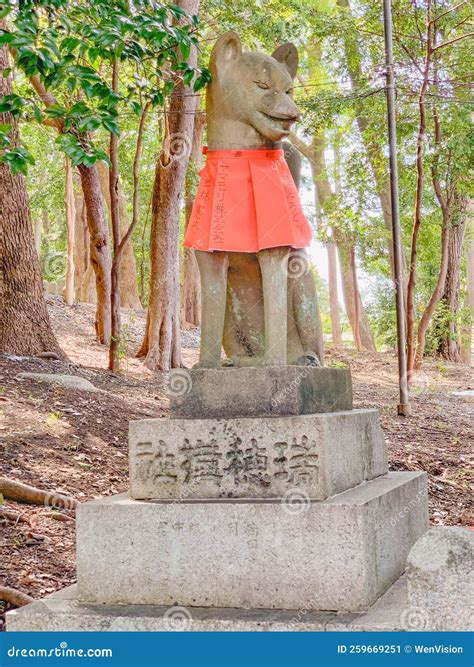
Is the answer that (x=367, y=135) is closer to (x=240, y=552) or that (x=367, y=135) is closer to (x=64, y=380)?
(x=64, y=380)

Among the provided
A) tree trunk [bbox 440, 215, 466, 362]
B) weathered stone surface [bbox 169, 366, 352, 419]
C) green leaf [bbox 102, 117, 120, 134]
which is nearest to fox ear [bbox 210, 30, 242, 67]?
green leaf [bbox 102, 117, 120, 134]

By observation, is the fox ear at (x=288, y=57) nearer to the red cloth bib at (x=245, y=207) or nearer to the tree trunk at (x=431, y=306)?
the red cloth bib at (x=245, y=207)

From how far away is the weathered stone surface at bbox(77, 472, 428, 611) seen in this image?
379 centimetres

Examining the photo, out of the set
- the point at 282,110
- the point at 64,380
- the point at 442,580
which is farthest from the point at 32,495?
the point at 442,580

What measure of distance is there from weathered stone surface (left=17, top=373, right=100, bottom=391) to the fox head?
557cm

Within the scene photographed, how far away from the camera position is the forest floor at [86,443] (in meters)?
5.90

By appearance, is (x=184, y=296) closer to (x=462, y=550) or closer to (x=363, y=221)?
(x=363, y=221)

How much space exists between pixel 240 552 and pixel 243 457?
0.47 meters

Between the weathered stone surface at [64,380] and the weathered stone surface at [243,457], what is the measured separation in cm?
563

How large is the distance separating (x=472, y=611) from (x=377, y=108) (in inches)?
488

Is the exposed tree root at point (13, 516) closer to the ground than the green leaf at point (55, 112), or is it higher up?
closer to the ground

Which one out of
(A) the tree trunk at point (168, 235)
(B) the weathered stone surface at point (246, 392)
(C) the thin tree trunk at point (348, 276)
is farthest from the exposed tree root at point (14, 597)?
(C) the thin tree trunk at point (348, 276)

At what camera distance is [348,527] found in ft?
12.4

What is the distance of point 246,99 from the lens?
4723mm
